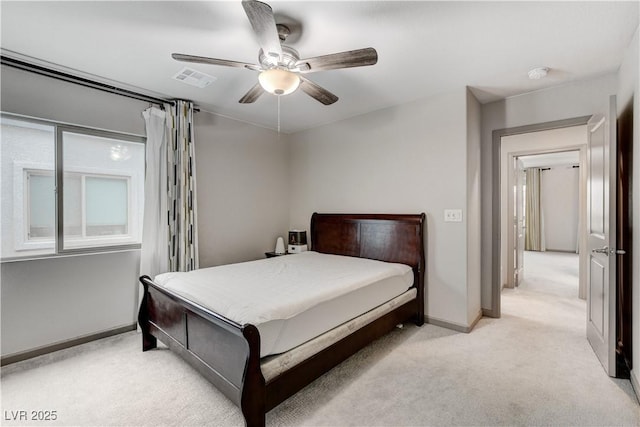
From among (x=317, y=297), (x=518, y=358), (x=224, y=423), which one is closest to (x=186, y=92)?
(x=317, y=297)

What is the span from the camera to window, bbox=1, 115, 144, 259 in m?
2.50

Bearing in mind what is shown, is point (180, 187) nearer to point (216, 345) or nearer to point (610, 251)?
point (216, 345)

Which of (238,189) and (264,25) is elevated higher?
(264,25)

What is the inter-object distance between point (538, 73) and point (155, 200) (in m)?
3.91

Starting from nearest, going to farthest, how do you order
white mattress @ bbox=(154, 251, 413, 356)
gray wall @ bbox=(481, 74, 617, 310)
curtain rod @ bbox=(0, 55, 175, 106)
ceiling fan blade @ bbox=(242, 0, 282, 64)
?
ceiling fan blade @ bbox=(242, 0, 282, 64) < white mattress @ bbox=(154, 251, 413, 356) < curtain rod @ bbox=(0, 55, 175, 106) < gray wall @ bbox=(481, 74, 617, 310)

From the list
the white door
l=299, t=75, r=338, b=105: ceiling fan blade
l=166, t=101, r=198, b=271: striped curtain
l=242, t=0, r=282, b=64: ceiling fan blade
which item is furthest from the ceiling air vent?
the white door

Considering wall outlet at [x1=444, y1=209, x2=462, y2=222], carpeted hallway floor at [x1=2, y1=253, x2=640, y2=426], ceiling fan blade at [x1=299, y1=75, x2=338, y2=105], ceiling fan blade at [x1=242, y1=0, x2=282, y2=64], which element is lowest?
carpeted hallway floor at [x1=2, y1=253, x2=640, y2=426]

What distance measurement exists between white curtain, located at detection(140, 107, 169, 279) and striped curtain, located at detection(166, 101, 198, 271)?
0.18ft

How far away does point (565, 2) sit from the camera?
5.69 feet

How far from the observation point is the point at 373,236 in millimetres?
3566

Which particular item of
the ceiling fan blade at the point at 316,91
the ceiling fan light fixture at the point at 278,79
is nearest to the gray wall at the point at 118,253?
the ceiling fan blade at the point at 316,91

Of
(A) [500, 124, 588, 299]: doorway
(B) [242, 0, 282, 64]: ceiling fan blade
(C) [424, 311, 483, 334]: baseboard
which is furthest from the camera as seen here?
(A) [500, 124, 588, 299]: doorway

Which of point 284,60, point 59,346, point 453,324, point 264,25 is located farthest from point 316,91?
point 59,346

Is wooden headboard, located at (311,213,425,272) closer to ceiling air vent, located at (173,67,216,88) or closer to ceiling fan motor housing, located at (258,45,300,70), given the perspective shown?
ceiling fan motor housing, located at (258,45,300,70)
